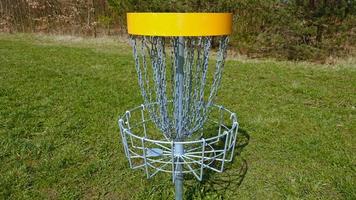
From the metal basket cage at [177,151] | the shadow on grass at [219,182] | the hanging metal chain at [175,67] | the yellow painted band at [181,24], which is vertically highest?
the yellow painted band at [181,24]

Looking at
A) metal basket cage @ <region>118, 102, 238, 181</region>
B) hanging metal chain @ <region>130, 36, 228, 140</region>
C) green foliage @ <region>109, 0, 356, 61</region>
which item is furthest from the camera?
green foliage @ <region>109, 0, 356, 61</region>

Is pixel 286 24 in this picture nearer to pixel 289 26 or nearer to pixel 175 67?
pixel 289 26

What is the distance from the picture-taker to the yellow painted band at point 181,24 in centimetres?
125

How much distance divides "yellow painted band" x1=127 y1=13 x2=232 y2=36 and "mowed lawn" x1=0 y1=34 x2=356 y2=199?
1238 millimetres

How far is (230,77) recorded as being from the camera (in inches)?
206

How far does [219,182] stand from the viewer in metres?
2.36

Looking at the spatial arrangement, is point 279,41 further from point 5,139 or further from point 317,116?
point 5,139

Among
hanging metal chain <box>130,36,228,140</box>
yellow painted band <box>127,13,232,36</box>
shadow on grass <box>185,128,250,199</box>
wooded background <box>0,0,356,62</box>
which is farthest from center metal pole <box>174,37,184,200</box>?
wooded background <box>0,0,356,62</box>

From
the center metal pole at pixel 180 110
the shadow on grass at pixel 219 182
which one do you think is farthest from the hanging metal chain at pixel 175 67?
the shadow on grass at pixel 219 182

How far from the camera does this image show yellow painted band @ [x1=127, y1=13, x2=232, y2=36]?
1254 mm

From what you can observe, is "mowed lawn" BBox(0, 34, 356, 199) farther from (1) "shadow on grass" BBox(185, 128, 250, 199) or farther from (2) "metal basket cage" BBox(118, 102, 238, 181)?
(2) "metal basket cage" BBox(118, 102, 238, 181)

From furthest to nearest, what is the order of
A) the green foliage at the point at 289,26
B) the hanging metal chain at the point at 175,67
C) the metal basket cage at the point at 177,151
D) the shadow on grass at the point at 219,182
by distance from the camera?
the green foliage at the point at 289,26 < the shadow on grass at the point at 219,182 < the metal basket cage at the point at 177,151 < the hanging metal chain at the point at 175,67

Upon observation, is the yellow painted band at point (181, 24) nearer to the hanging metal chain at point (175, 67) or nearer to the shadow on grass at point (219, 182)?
the hanging metal chain at point (175, 67)

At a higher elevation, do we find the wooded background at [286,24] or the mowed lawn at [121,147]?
the wooded background at [286,24]
